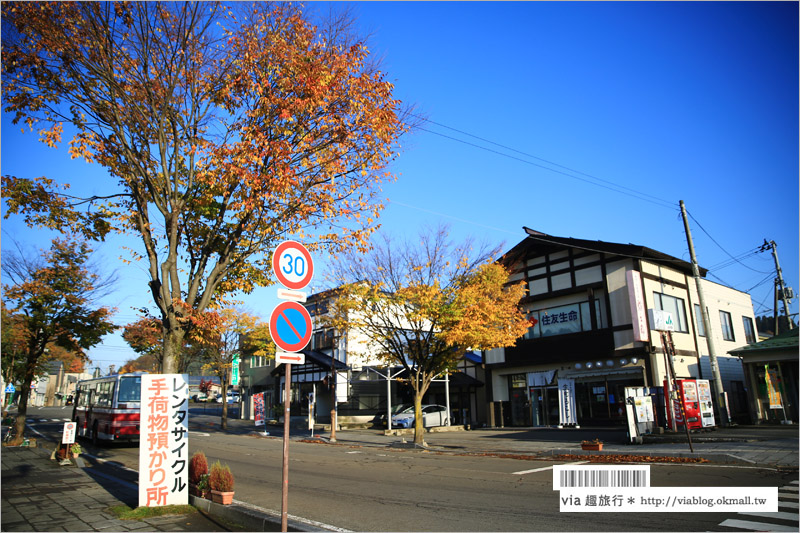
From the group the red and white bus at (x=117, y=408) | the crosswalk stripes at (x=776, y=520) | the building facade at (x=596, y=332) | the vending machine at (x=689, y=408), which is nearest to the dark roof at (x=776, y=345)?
the building facade at (x=596, y=332)

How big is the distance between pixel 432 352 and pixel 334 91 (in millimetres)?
13628

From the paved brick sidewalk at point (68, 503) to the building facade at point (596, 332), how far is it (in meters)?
21.0

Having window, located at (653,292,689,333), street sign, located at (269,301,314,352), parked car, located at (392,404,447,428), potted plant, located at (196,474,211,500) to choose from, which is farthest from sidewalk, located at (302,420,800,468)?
street sign, located at (269,301,314,352)

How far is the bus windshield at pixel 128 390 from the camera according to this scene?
18.3 meters

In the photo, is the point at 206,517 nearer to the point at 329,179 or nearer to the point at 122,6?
the point at 329,179

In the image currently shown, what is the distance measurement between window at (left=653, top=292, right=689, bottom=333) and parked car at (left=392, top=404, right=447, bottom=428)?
584 inches

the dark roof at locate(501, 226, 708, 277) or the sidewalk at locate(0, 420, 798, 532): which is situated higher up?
the dark roof at locate(501, 226, 708, 277)

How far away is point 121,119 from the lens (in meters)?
9.31

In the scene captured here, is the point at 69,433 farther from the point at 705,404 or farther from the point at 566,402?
the point at 705,404

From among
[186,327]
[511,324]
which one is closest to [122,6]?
[186,327]

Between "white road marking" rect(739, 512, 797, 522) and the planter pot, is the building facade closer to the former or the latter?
"white road marking" rect(739, 512, 797, 522)

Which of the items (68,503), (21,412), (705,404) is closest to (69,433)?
(68,503)

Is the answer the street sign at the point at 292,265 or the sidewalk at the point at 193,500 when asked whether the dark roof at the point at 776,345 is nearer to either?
the sidewalk at the point at 193,500

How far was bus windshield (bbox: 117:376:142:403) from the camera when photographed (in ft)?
60.1
